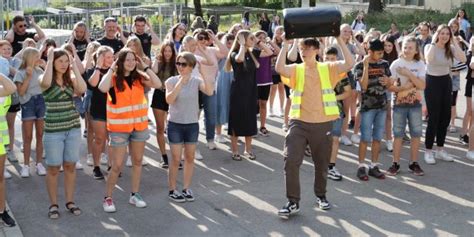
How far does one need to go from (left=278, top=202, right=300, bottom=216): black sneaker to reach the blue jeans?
10.1 feet

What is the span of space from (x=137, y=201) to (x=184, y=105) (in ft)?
3.81

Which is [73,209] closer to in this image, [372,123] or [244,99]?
[244,99]

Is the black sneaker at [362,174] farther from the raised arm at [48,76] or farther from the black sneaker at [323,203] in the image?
the raised arm at [48,76]

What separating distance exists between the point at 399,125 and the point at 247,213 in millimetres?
2555

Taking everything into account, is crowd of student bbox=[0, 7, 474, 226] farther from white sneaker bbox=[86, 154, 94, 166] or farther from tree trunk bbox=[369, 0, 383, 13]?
tree trunk bbox=[369, 0, 383, 13]

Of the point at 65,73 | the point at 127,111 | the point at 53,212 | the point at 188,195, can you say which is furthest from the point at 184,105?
the point at 53,212

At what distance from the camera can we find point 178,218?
668 centimetres

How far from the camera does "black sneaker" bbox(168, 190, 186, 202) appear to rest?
719cm

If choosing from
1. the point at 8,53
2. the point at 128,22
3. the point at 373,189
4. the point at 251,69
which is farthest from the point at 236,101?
the point at 128,22

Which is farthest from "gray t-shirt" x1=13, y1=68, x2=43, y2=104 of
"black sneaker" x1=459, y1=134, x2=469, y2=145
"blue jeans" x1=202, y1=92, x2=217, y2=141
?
"black sneaker" x1=459, y1=134, x2=469, y2=145

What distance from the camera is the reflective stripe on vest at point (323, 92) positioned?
21.5 ft

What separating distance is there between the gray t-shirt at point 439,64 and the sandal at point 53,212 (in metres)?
5.16

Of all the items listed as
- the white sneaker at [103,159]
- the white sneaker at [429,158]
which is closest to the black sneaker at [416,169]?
the white sneaker at [429,158]

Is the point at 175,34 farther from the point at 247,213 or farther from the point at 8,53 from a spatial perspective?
the point at 247,213
